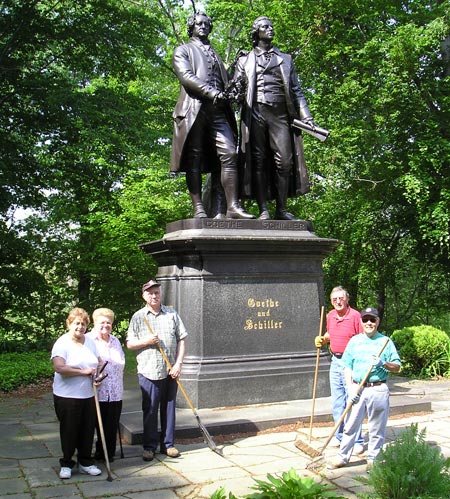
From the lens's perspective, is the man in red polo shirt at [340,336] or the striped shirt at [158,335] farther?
the man in red polo shirt at [340,336]

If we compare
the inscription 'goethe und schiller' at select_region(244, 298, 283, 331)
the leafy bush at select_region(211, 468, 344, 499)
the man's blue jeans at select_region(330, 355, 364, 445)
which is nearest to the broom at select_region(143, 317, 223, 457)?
the man's blue jeans at select_region(330, 355, 364, 445)

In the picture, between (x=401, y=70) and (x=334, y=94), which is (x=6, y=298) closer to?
(x=334, y=94)

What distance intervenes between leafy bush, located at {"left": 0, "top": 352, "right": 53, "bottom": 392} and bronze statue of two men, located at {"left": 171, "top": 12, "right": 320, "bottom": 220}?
5.07m

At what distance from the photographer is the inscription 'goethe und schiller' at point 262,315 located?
748cm

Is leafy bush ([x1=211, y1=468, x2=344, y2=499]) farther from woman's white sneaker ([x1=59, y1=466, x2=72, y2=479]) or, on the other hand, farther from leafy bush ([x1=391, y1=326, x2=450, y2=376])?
leafy bush ([x1=391, y1=326, x2=450, y2=376])

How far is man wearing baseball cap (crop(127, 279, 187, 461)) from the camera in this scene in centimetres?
553

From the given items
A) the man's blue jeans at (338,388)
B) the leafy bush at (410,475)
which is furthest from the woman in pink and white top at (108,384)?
the leafy bush at (410,475)

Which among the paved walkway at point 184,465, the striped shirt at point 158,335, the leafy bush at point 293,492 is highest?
the striped shirt at point 158,335

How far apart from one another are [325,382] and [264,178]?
113 inches

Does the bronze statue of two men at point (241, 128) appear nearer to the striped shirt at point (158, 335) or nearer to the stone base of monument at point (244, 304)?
the stone base of monument at point (244, 304)

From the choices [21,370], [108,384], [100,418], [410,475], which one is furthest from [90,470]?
[21,370]

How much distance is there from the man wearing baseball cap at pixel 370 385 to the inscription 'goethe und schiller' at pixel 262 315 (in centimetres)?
237

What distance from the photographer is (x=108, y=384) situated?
543 cm

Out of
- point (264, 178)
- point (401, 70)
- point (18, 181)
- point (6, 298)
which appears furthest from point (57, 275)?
point (264, 178)
